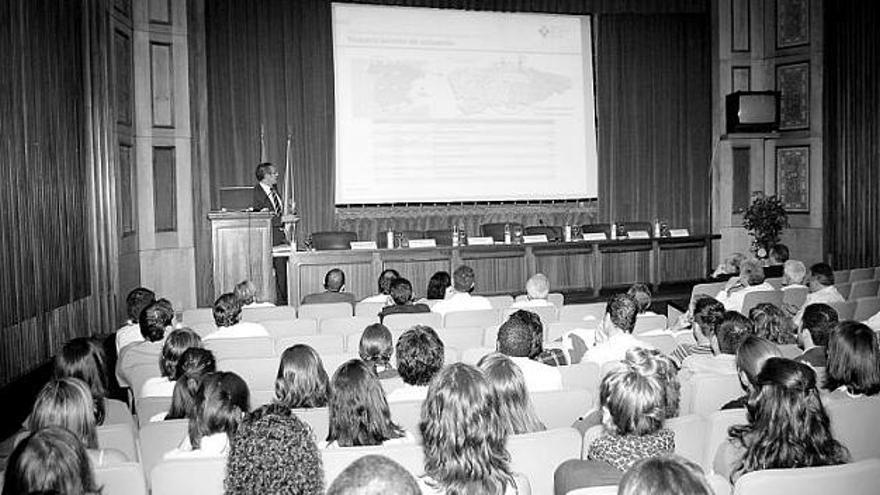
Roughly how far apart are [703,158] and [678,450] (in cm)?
1183

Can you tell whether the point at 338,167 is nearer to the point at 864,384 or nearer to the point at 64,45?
the point at 64,45

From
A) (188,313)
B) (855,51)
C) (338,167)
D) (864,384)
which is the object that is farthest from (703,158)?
(864,384)

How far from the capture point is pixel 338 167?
12516 millimetres

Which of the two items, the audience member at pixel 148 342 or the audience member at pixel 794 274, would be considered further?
the audience member at pixel 794 274

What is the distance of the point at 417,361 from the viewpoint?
156 inches

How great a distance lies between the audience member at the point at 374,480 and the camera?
5.53 feet

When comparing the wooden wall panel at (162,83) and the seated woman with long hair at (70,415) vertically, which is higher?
the wooden wall panel at (162,83)

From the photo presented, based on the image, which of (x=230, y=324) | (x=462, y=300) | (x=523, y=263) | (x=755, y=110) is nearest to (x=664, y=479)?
(x=230, y=324)

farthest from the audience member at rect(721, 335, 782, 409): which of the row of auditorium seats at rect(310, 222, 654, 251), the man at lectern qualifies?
the row of auditorium seats at rect(310, 222, 654, 251)

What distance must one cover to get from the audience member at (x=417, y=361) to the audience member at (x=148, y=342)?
5.78 ft

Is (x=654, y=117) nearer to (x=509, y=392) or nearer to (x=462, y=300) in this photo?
(x=462, y=300)

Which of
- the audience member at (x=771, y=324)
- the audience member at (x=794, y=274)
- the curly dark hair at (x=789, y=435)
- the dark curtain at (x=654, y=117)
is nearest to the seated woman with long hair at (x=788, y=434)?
the curly dark hair at (x=789, y=435)

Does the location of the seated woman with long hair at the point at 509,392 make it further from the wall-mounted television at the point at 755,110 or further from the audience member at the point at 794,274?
the wall-mounted television at the point at 755,110

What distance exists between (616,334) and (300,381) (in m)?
1.89
